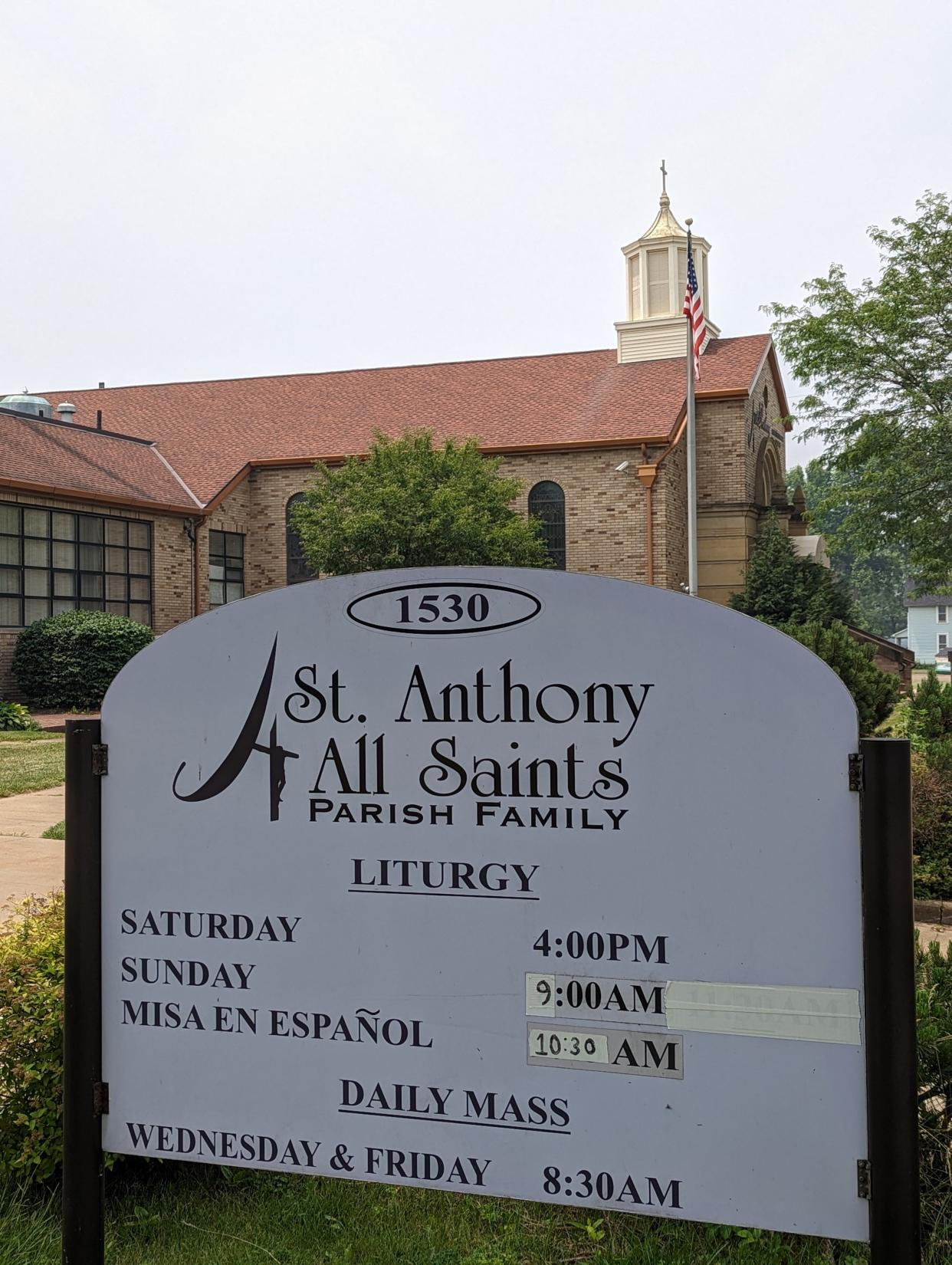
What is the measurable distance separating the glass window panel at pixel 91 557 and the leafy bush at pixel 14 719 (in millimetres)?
6506

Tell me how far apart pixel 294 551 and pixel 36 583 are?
10025 millimetres

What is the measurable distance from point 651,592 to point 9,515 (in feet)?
86.3

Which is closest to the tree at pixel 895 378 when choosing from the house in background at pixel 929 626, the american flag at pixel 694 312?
the american flag at pixel 694 312

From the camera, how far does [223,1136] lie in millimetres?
2588

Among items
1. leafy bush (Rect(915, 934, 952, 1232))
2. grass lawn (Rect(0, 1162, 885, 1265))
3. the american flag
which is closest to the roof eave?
the american flag

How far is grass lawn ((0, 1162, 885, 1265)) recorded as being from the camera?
310 cm

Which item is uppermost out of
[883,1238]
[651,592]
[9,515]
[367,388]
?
[367,388]

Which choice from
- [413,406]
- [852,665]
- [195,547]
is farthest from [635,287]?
[852,665]

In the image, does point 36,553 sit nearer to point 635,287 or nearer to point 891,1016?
point 635,287

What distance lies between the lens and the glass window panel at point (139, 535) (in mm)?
30047

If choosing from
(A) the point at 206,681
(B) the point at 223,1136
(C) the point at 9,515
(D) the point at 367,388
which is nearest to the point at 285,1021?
(B) the point at 223,1136

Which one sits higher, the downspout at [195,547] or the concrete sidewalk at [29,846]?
the downspout at [195,547]

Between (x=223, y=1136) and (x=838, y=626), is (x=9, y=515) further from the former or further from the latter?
(x=223, y=1136)

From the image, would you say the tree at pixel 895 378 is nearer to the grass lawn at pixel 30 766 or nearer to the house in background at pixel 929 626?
the grass lawn at pixel 30 766
